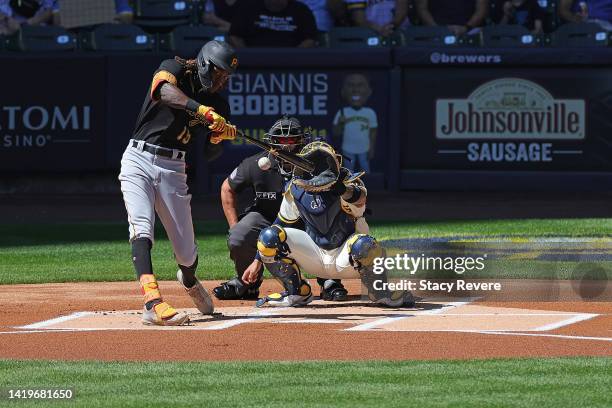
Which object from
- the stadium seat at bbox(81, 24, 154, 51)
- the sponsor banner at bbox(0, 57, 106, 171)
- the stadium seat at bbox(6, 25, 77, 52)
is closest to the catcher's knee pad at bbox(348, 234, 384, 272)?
the stadium seat at bbox(81, 24, 154, 51)

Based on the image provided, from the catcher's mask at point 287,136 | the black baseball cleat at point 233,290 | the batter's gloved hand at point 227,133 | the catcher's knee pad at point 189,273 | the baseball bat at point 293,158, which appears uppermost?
the batter's gloved hand at point 227,133

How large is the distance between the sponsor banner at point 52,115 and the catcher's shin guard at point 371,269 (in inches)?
387

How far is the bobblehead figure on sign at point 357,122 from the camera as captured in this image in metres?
17.8

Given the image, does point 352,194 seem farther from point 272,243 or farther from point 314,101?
point 314,101

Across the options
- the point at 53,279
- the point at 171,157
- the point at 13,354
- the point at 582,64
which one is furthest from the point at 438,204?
the point at 13,354

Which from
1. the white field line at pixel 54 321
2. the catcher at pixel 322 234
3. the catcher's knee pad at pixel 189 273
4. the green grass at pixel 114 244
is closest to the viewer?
the white field line at pixel 54 321

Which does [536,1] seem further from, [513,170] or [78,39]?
[78,39]

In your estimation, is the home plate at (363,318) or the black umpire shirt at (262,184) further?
the black umpire shirt at (262,184)

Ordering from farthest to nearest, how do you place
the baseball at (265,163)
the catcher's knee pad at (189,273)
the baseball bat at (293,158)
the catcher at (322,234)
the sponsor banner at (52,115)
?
the sponsor banner at (52,115), the baseball at (265,163), the catcher at (322,234), the baseball bat at (293,158), the catcher's knee pad at (189,273)

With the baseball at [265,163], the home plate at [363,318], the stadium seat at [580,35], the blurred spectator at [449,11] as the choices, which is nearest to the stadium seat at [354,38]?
the blurred spectator at [449,11]

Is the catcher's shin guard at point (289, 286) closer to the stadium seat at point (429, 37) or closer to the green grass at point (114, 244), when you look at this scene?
the green grass at point (114, 244)

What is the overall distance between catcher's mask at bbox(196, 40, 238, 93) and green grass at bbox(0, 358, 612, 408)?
2185mm

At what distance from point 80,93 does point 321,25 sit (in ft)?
11.7

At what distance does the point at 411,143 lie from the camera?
59.0 feet
